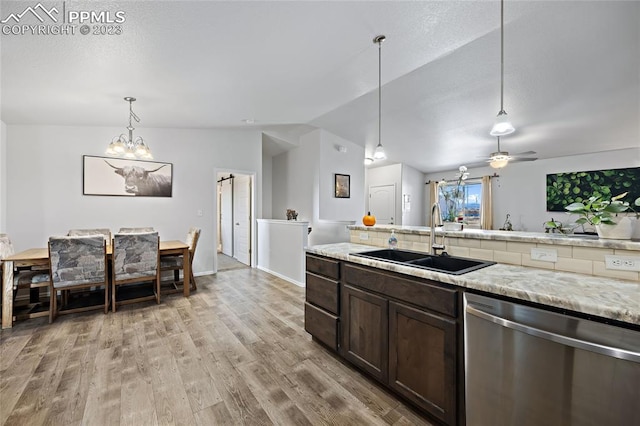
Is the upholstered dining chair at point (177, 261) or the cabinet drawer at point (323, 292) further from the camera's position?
the upholstered dining chair at point (177, 261)

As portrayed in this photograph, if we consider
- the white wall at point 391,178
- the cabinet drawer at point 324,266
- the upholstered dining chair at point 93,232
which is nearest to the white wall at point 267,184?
the white wall at point 391,178

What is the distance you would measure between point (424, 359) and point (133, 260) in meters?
3.44

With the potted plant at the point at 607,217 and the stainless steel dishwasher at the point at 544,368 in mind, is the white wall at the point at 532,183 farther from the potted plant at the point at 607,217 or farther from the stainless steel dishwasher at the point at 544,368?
the stainless steel dishwasher at the point at 544,368

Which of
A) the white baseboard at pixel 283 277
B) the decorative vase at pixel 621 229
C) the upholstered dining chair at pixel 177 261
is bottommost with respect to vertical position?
the white baseboard at pixel 283 277

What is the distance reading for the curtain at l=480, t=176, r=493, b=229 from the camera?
6.61 meters

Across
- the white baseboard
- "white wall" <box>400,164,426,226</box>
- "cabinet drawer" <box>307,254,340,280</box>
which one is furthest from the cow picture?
"white wall" <box>400,164,426,226</box>

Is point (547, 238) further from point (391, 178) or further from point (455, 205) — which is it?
point (391, 178)

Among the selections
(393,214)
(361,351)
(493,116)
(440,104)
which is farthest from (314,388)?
Answer: (393,214)

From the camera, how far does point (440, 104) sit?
3932 millimetres

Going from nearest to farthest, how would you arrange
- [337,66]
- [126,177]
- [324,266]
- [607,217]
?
[607,217] → [324,266] → [337,66] → [126,177]

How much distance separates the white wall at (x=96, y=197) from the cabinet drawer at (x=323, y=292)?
133 inches

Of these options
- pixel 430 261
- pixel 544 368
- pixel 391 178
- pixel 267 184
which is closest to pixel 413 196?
pixel 391 178

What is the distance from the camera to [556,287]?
1.21 meters

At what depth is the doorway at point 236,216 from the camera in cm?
588
